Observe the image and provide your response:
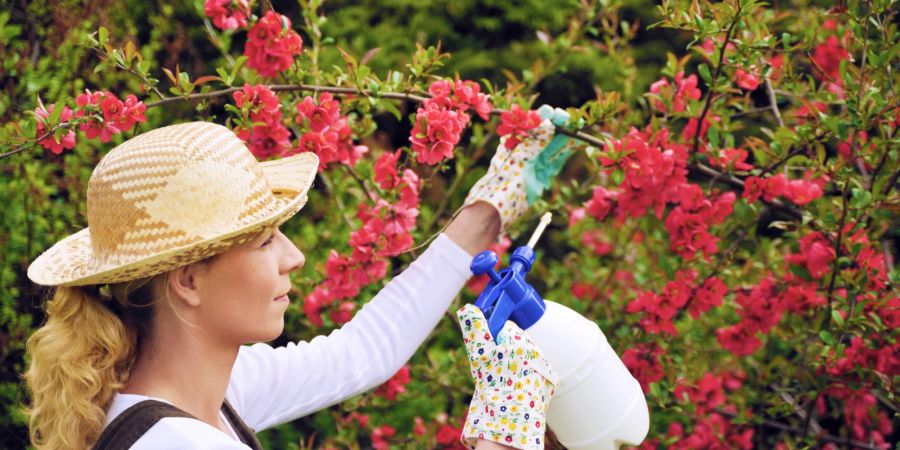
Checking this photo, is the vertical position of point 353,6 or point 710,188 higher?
point 710,188

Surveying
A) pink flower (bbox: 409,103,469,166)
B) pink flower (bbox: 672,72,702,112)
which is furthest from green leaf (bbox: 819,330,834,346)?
pink flower (bbox: 409,103,469,166)

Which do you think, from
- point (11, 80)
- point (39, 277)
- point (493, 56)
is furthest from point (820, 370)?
point (493, 56)

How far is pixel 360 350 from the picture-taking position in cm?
193

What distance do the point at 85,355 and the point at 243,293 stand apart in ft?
0.88

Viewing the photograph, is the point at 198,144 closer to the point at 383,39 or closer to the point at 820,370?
the point at 820,370

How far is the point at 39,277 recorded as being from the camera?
1.54m

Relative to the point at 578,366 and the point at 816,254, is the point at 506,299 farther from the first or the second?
the point at 816,254

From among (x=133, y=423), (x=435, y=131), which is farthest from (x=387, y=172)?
(x=133, y=423)

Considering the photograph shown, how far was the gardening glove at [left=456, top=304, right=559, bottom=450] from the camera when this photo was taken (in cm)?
150

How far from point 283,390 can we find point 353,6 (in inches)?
157

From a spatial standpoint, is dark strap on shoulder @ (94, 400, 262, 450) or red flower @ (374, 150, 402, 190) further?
red flower @ (374, 150, 402, 190)

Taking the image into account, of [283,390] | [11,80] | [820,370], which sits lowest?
[820,370]

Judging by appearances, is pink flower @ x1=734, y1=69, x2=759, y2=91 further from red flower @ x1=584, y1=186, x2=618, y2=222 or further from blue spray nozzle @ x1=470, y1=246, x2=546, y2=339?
blue spray nozzle @ x1=470, y1=246, x2=546, y2=339

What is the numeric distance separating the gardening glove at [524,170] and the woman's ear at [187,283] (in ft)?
2.07
